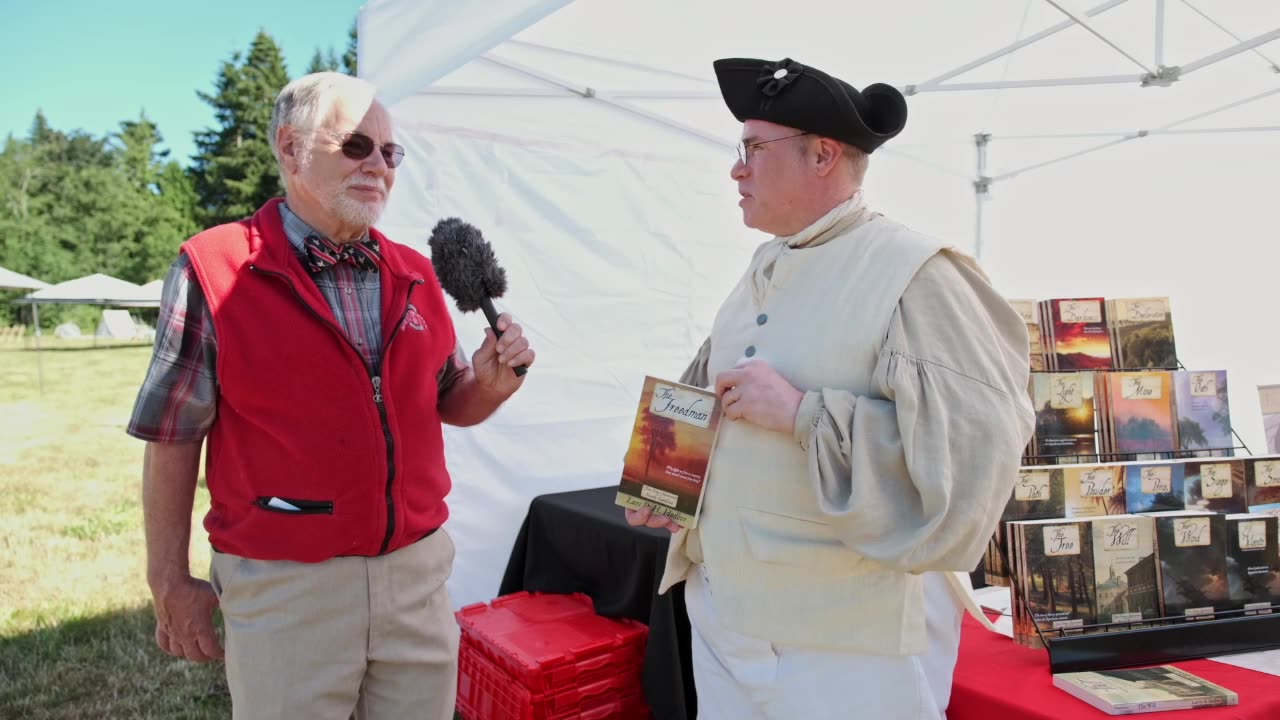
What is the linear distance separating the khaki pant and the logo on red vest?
496 mm

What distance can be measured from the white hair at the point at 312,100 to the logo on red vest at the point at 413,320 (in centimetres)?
40

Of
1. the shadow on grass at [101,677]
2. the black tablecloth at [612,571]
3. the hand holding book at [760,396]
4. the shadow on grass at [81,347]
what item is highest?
the shadow on grass at [81,347]

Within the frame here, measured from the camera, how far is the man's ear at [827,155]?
160cm

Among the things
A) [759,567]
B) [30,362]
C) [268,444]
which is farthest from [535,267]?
[30,362]

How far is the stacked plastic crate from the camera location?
2816mm

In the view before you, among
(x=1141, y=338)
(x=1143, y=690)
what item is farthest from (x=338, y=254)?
(x=1141, y=338)

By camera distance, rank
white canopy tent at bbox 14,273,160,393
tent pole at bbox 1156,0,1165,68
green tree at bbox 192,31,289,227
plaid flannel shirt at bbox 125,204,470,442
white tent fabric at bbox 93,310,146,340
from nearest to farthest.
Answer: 1. plaid flannel shirt at bbox 125,204,470,442
2. tent pole at bbox 1156,0,1165,68
3. white canopy tent at bbox 14,273,160,393
4. white tent fabric at bbox 93,310,146,340
5. green tree at bbox 192,31,289,227

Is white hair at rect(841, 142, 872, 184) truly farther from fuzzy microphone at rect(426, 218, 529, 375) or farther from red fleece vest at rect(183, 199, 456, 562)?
red fleece vest at rect(183, 199, 456, 562)

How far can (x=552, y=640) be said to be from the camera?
2.99m

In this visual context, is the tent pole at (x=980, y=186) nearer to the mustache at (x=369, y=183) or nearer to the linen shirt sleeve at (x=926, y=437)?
the linen shirt sleeve at (x=926, y=437)

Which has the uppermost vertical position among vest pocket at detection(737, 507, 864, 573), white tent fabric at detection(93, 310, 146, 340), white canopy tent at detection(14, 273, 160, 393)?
white canopy tent at detection(14, 273, 160, 393)

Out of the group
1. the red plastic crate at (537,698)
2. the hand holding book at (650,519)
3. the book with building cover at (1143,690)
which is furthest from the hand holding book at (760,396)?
the red plastic crate at (537,698)

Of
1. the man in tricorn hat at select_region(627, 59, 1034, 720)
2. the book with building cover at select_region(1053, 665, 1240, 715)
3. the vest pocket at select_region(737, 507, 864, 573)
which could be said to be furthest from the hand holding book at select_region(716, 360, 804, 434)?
the book with building cover at select_region(1053, 665, 1240, 715)

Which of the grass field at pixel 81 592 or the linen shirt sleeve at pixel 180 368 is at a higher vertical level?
the linen shirt sleeve at pixel 180 368
